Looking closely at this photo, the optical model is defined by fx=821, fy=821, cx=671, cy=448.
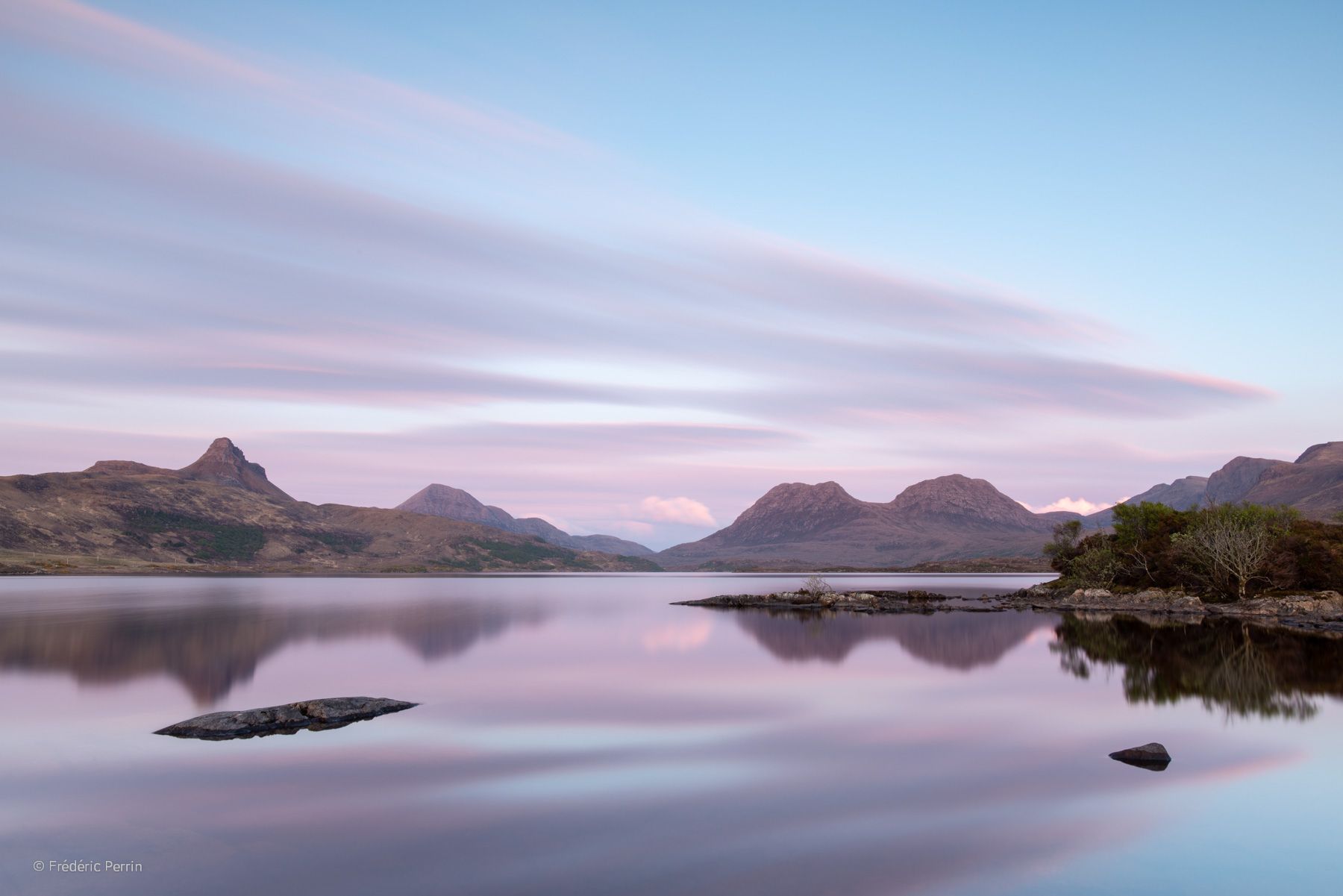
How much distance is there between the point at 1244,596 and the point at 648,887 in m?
99.2

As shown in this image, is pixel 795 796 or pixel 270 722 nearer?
pixel 795 796

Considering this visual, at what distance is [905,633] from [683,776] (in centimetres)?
5171

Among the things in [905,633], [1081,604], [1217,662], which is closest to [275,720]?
[1217,662]

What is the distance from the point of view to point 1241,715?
31.4 m

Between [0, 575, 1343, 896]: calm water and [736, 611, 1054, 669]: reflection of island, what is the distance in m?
3.51

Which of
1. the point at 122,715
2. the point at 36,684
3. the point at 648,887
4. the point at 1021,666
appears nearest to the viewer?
the point at 648,887

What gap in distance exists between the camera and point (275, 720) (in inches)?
1080

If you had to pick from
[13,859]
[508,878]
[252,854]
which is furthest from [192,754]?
[508,878]

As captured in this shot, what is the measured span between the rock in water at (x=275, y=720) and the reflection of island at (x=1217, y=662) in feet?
105

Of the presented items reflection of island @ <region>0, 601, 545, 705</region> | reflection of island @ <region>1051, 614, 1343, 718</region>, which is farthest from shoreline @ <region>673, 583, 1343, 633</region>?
reflection of island @ <region>0, 601, 545, 705</region>

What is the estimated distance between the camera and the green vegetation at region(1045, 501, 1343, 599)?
289 feet

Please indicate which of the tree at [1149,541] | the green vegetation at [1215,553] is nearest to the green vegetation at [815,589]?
the green vegetation at [1215,553]

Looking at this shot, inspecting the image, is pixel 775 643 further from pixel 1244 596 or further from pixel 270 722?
pixel 1244 596

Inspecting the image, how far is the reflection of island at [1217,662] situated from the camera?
3522cm
